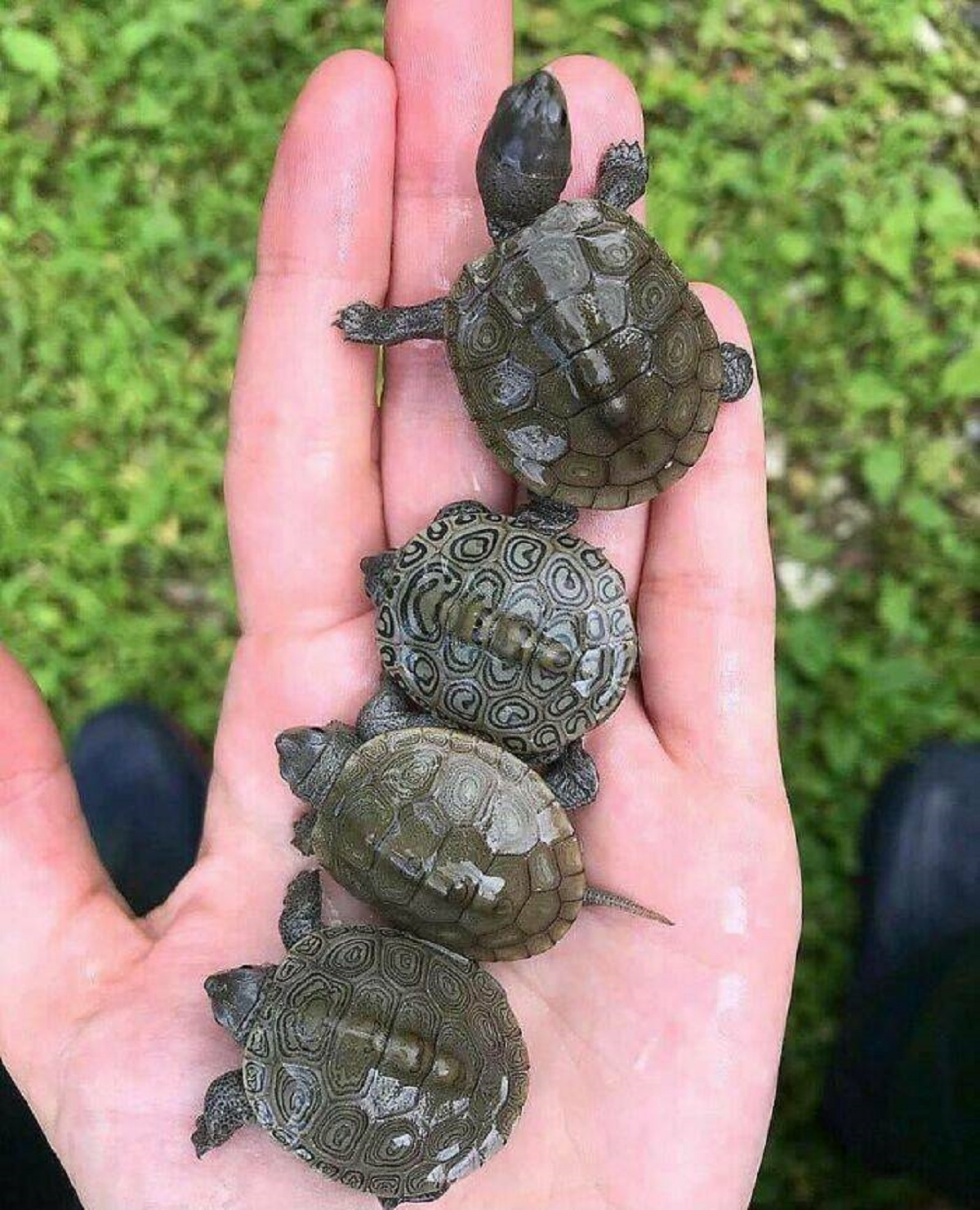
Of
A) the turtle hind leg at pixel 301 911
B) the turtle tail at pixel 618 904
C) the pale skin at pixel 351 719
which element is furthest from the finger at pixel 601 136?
the turtle hind leg at pixel 301 911

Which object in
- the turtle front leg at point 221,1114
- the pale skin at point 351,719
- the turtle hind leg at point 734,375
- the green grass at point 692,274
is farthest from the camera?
the green grass at point 692,274

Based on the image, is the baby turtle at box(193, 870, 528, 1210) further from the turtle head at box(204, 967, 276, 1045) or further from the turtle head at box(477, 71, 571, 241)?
the turtle head at box(477, 71, 571, 241)

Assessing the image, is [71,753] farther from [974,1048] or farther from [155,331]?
[974,1048]

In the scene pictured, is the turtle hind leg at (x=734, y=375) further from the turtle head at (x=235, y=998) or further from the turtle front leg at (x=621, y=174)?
the turtle head at (x=235, y=998)

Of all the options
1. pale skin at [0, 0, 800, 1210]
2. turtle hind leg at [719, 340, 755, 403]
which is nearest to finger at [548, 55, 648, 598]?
pale skin at [0, 0, 800, 1210]

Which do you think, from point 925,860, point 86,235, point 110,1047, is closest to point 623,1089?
point 110,1047

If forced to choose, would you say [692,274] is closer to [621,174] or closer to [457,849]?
[621,174]

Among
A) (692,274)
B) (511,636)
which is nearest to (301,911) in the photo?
(511,636)
